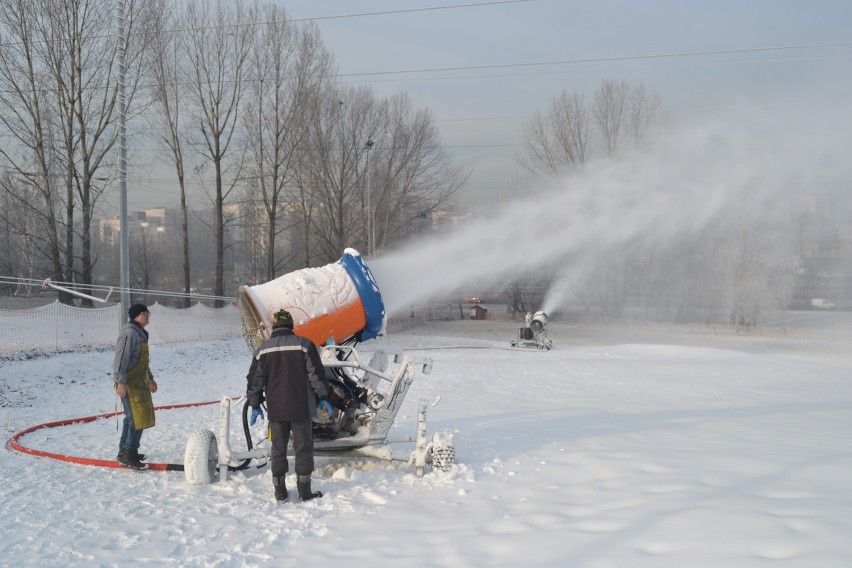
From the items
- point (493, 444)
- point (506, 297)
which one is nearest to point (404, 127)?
point (506, 297)

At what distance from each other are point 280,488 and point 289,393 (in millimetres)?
899

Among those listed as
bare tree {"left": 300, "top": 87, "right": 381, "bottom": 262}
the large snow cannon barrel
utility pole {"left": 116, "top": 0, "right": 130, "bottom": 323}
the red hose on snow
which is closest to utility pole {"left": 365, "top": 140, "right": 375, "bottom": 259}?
bare tree {"left": 300, "top": 87, "right": 381, "bottom": 262}

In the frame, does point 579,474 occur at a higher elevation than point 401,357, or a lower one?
lower

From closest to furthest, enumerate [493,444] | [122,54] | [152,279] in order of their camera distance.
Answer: [493,444], [122,54], [152,279]

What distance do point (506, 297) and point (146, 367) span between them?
186ft

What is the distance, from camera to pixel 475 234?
55.8ft

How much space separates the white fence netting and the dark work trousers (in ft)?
28.5

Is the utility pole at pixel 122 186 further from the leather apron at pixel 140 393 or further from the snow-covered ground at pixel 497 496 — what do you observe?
the leather apron at pixel 140 393

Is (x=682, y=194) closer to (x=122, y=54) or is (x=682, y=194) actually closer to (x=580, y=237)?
(x=580, y=237)

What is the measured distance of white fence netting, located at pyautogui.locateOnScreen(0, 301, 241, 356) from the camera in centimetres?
1722

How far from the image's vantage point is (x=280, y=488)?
22.1ft

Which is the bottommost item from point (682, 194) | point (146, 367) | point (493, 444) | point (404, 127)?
point (493, 444)

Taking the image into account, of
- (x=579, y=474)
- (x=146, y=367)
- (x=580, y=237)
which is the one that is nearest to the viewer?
(x=579, y=474)

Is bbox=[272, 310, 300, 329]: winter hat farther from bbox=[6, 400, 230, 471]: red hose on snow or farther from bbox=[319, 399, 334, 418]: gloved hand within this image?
bbox=[6, 400, 230, 471]: red hose on snow
